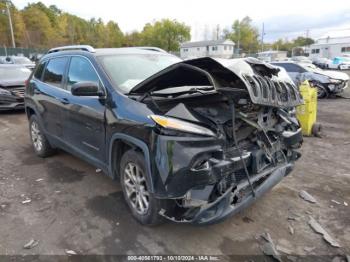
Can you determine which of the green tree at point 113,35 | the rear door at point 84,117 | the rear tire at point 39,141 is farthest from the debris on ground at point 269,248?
the green tree at point 113,35

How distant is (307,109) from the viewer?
669 cm

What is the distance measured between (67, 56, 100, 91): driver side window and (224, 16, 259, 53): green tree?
8638 centimetres

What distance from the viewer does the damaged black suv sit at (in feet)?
8.79

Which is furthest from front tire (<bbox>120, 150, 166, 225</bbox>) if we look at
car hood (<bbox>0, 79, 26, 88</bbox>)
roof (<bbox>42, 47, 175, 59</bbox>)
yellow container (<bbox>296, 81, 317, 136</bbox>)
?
car hood (<bbox>0, 79, 26, 88</bbox>)

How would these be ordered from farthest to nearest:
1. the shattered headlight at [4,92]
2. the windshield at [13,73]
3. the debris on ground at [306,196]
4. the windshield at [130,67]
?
the windshield at [13,73] < the shattered headlight at [4,92] < the debris on ground at [306,196] < the windshield at [130,67]

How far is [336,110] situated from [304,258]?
868 cm

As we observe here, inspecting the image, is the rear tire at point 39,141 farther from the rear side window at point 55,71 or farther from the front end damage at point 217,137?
the front end damage at point 217,137

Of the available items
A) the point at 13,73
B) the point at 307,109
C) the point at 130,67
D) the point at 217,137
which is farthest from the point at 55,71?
the point at 13,73

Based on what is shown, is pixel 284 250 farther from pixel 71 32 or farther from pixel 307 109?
pixel 71 32

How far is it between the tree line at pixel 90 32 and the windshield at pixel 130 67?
196ft

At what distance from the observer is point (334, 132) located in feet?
24.1

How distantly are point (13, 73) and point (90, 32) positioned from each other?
76.3 metres

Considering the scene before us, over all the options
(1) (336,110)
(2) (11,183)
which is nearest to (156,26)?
(1) (336,110)

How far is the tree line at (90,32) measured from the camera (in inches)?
2443
